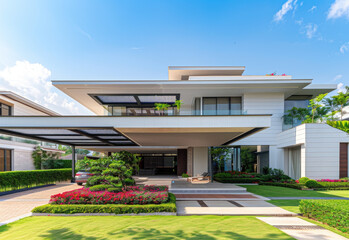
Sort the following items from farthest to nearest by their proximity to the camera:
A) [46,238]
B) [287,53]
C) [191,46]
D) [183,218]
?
1. [287,53]
2. [191,46]
3. [183,218]
4. [46,238]

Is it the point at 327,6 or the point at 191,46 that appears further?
the point at 327,6

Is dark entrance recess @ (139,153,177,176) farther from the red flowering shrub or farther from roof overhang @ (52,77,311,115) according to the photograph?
the red flowering shrub

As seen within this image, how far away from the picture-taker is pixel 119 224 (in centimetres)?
684

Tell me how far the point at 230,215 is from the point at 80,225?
5.05m

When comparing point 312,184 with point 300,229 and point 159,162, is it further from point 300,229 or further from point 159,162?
point 159,162

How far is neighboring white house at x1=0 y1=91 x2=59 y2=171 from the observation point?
68.4 feet

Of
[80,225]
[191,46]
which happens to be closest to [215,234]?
[80,225]

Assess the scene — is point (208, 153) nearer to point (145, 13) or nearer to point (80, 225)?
point (145, 13)

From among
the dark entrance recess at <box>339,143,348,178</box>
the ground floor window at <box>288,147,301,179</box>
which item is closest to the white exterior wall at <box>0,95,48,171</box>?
the ground floor window at <box>288,147,301,179</box>

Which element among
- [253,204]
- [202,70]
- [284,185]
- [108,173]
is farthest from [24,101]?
[284,185]

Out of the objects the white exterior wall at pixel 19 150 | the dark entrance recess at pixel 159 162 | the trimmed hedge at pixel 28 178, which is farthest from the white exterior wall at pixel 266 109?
the white exterior wall at pixel 19 150

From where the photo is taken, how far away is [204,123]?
1093cm

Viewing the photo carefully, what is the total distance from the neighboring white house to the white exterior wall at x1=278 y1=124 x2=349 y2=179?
25400mm

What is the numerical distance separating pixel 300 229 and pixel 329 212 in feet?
3.95
